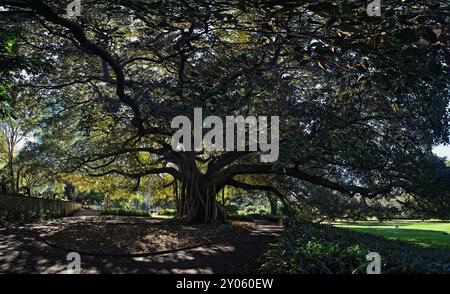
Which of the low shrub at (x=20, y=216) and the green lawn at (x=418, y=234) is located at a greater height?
the low shrub at (x=20, y=216)

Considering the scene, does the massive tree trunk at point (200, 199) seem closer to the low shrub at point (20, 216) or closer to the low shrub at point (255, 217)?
the low shrub at point (20, 216)

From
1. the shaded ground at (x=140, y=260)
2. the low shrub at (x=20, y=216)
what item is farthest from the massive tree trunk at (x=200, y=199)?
the low shrub at (x=20, y=216)

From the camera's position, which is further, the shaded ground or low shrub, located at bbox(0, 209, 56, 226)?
low shrub, located at bbox(0, 209, 56, 226)

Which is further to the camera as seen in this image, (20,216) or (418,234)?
(418,234)

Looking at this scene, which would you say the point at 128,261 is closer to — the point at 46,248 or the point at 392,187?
the point at 46,248

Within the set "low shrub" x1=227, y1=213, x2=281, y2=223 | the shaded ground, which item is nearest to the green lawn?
"low shrub" x1=227, y1=213, x2=281, y2=223

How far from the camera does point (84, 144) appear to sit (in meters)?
23.2

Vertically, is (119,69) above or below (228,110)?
above

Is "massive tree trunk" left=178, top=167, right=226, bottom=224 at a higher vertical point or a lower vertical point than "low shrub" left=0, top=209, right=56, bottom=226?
higher

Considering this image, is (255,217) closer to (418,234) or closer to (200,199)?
(418,234)

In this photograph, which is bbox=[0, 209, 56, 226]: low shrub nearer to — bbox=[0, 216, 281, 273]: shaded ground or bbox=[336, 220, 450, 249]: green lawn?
bbox=[0, 216, 281, 273]: shaded ground

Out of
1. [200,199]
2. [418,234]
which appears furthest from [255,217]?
[200,199]
